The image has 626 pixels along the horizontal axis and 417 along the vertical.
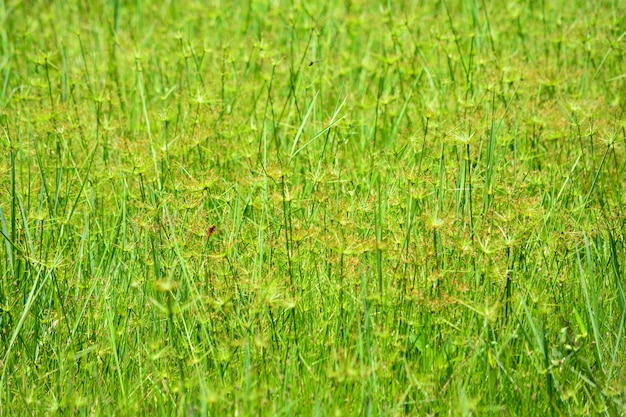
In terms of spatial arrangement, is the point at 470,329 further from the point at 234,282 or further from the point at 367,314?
the point at 234,282

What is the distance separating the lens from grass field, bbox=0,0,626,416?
2.59m

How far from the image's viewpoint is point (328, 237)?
9.84ft

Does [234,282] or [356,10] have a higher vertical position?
→ [356,10]

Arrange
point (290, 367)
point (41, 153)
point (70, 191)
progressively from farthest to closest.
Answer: point (41, 153), point (70, 191), point (290, 367)

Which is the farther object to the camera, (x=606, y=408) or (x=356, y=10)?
(x=356, y=10)

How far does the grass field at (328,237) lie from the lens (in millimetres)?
2592

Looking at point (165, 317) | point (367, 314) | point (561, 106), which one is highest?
point (561, 106)

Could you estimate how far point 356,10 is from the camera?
529 cm

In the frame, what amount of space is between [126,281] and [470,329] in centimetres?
119

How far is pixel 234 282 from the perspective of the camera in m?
2.95

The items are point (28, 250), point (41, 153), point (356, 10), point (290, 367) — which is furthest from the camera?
point (356, 10)

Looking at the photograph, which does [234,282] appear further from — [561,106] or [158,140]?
[561,106]

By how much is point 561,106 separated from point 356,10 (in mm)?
1712

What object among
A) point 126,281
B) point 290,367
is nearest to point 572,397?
point 290,367
